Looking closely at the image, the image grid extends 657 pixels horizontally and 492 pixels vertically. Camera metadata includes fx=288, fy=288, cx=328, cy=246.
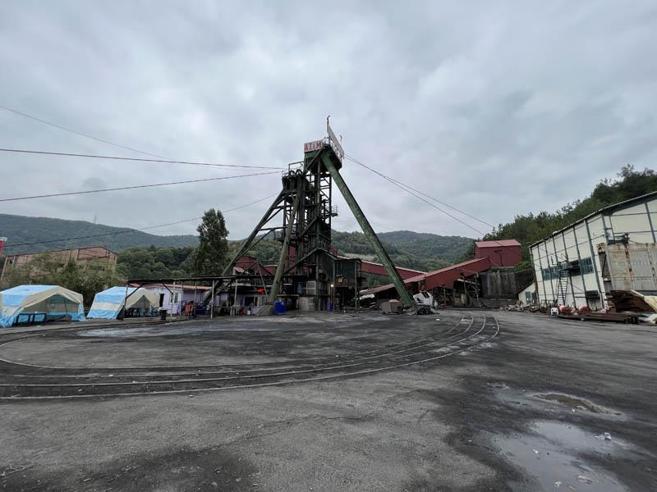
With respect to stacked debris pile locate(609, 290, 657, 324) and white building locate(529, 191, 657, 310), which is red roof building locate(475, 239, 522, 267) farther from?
stacked debris pile locate(609, 290, 657, 324)

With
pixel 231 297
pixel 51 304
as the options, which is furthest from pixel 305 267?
pixel 51 304

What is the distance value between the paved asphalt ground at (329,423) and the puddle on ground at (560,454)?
0.02m

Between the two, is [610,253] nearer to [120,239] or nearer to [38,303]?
[38,303]

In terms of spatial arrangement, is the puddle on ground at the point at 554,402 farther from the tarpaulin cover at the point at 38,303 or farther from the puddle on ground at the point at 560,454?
the tarpaulin cover at the point at 38,303

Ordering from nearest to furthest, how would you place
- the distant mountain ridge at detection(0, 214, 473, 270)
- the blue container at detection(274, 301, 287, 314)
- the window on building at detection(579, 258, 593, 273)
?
the window on building at detection(579, 258, 593, 273), the blue container at detection(274, 301, 287, 314), the distant mountain ridge at detection(0, 214, 473, 270)

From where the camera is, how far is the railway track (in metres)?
5.72

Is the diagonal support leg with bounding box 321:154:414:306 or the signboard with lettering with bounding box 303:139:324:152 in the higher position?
the signboard with lettering with bounding box 303:139:324:152

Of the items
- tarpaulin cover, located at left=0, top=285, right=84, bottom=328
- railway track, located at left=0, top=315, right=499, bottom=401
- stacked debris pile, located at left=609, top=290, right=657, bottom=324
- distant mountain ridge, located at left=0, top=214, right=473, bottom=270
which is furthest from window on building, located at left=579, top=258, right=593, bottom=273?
distant mountain ridge, located at left=0, top=214, right=473, bottom=270

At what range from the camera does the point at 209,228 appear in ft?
134

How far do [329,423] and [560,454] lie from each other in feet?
9.24

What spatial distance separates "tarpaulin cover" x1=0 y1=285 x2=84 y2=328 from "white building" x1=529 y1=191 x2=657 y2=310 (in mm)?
43310

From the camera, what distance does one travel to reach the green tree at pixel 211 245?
130ft

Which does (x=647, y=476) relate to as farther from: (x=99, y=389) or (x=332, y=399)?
(x=99, y=389)

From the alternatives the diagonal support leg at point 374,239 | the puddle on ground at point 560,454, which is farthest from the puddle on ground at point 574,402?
the diagonal support leg at point 374,239
